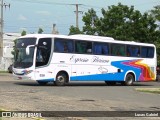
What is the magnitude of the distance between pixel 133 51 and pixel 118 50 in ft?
5.56

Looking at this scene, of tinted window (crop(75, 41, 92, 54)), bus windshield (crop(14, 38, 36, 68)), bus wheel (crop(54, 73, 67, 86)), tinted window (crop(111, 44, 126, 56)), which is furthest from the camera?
tinted window (crop(111, 44, 126, 56))

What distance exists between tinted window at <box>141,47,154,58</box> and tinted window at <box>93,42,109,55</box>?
4002 millimetres

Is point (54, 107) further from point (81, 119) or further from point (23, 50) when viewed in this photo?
point (23, 50)

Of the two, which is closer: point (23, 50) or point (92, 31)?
point (23, 50)

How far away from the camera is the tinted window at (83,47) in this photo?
29750 mm

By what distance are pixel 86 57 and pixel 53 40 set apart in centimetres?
314

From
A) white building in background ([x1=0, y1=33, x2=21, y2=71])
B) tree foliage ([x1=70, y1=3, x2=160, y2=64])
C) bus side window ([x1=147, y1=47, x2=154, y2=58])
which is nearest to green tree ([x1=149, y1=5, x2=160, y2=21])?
tree foliage ([x1=70, y1=3, x2=160, y2=64])

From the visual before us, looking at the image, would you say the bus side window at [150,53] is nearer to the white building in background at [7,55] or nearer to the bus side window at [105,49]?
the bus side window at [105,49]

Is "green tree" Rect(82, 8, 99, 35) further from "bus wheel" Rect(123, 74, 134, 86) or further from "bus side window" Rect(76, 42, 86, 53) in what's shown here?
"bus side window" Rect(76, 42, 86, 53)

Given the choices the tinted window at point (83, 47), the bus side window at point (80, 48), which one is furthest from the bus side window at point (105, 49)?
the bus side window at point (80, 48)

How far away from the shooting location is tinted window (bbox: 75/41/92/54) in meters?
29.8

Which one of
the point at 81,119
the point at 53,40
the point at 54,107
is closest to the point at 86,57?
the point at 53,40

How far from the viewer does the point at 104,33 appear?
5256 cm


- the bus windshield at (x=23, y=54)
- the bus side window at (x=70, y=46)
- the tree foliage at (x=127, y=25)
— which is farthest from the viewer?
the tree foliage at (x=127, y=25)
